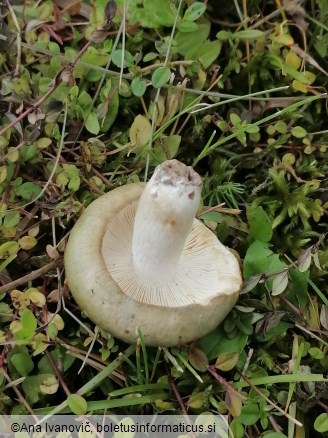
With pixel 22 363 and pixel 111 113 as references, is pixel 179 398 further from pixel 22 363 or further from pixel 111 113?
pixel 111 113

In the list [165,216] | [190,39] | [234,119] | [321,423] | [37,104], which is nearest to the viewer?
[165,216]

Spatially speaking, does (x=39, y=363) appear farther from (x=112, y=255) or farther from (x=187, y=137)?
(x=187, y=137)

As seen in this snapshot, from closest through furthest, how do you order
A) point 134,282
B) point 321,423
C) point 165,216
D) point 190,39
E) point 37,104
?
1. point 165,216
2. point 321,423
3. point 134,282
4. point 37,104
5. point 190,39

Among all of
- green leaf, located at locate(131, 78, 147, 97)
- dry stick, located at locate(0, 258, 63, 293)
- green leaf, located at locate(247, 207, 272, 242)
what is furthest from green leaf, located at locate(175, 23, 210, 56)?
dry stick, located at locate(0, 258, 63, 293)

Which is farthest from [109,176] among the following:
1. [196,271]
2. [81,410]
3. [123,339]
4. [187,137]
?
[81,410]

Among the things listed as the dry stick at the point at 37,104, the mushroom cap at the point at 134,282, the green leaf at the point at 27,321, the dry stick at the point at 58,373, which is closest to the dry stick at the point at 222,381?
the mushroom cap at the point at 134,282

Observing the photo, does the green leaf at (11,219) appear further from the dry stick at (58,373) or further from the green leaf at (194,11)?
the green leaf at (194,11)

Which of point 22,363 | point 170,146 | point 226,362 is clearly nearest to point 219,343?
point 226,362
